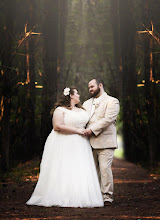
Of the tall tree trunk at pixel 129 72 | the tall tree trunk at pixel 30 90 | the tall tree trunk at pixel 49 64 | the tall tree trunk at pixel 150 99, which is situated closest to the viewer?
the tall tree trunk at pixel 150 99

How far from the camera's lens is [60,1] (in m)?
12.2

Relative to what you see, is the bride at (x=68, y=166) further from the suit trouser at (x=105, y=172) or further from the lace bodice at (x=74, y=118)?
the suit trouser at (x=105, y=172)

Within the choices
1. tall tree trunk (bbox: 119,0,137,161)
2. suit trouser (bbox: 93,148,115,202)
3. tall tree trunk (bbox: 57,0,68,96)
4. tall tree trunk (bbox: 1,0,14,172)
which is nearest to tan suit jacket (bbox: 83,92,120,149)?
suit trouser (bbox: 93,148,115,202)

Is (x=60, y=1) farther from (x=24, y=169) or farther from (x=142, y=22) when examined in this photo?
(x=24, y=169)

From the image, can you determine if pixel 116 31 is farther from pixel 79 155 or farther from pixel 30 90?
pixel 79 155

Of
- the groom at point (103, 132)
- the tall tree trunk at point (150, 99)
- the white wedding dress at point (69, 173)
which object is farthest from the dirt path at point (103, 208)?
the tall tree trunk at point (150, 99)

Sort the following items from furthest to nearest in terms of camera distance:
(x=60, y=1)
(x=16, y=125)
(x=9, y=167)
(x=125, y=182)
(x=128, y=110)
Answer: (x=128, y=110), (x=60, y=1), (x=16, y=125), (x=9, y=167), (x=125, y=182)

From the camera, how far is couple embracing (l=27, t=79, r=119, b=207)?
5.32m

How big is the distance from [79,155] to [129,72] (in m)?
8.02

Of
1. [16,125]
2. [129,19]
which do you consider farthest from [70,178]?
[129,19]

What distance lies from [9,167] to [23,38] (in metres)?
3.81

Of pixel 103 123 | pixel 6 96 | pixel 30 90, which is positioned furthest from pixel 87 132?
pixel 30 90

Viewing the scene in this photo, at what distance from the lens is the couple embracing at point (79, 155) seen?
5324 mm

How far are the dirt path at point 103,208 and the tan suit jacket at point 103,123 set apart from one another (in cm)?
106
